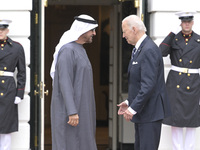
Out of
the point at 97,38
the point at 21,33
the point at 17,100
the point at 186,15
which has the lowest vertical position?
the point at 17,100

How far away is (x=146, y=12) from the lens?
19.6 feet

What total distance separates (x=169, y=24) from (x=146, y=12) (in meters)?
0.35

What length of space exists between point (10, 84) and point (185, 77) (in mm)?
1984

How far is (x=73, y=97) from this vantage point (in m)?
4.16

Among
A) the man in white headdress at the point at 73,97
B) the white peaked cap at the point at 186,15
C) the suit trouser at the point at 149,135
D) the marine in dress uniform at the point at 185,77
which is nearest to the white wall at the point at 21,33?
the man in white headdress at the point at 73,97

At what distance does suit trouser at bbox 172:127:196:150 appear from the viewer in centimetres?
552

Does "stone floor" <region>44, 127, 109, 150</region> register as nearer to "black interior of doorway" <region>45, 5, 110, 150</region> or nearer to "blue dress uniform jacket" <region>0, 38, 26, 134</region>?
"black interior of doorway" <region>45, 5, 110, 150</region>

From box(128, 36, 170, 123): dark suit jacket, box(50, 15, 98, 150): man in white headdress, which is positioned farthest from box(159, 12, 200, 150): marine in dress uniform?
box(50, 15, 98, 150): man in white headdress

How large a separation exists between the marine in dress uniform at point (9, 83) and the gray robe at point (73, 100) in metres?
1.24

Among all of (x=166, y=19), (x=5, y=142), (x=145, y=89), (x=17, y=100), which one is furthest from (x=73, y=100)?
(x=166, y=19)

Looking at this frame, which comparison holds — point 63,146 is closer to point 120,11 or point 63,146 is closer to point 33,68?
point 33,68

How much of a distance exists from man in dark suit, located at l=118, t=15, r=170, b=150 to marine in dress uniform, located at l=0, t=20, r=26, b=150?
171 centimetres

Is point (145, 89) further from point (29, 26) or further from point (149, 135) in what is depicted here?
point (29, 26)

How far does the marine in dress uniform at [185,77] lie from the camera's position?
17.7 feet
